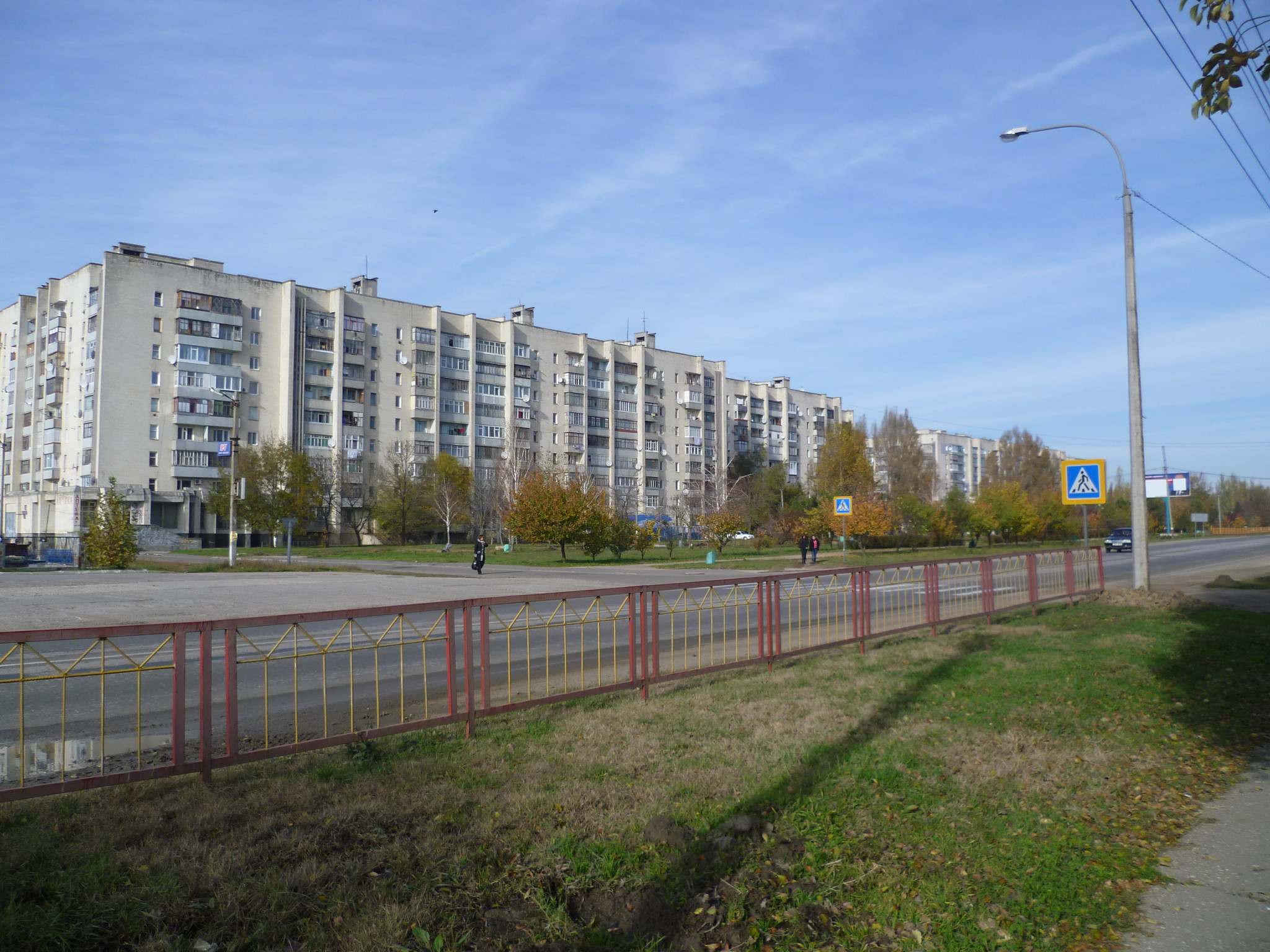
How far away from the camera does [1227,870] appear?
4500 mm

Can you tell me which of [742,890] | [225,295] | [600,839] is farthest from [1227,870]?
[225,295]

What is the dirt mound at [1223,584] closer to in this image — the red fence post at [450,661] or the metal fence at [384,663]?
the metal fence at [384,663]

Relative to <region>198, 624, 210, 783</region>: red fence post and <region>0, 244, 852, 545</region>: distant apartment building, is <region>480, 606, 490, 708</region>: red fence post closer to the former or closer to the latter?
<region>198, 624, 210, 783</region>: red fence post

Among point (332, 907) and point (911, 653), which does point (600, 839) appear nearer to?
point (332, 907)

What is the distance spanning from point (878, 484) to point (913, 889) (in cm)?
7115

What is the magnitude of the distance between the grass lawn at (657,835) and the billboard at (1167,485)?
90.7m

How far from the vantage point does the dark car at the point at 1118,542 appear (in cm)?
6350

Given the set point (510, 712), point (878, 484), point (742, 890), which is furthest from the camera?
point (878, 484)

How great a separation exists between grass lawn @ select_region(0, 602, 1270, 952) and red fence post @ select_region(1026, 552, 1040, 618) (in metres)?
8.25

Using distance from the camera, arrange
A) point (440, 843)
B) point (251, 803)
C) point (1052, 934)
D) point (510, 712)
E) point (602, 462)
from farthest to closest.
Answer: point (602, 462), point (510, 712), point (251, 803), point (440, 843), point (1052, 934)

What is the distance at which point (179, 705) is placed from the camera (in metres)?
5.47

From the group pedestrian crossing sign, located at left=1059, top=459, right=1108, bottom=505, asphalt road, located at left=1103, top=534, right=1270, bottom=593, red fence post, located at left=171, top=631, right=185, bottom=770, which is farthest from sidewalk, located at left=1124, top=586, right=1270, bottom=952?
asphalt road, located at left=1103, top=534, right=1270, bottom=593

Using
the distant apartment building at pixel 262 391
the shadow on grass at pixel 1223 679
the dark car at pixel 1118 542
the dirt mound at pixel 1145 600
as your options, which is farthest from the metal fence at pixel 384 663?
the dark car at pixel 1118 542

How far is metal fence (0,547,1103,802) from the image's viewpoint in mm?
5664
